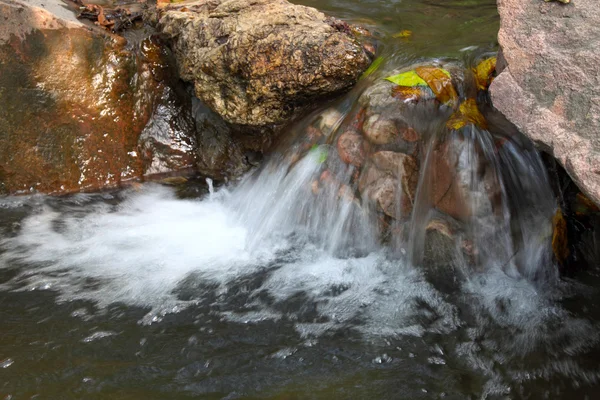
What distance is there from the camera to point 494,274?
3.55 m

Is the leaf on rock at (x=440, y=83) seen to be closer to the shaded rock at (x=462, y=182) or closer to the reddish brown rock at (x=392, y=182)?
the shaded rock at (x=462, y=182)

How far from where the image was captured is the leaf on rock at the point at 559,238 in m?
3.42

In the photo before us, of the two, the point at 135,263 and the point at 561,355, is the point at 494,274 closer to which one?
the point at 561,355

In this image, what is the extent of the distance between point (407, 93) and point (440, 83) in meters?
0.25

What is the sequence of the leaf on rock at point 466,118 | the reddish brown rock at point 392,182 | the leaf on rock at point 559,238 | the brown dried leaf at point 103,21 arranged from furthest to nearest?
1. the brown dried leaf at point 103,21
2. the reddish brown rock at point 392,182
3. the leaf on rock at point 466,118
4. the leaf on rock at point 559,238

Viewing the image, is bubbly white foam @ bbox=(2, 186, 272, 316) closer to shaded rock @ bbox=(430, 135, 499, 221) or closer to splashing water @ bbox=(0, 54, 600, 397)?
splashing water @ bbox=(0, 54, 600, 397)

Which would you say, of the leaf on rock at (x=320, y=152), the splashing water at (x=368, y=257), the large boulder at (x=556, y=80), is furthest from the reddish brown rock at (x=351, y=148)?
the large boulder at (x=556, y=80)

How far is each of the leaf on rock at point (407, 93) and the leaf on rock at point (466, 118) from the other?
329 millimetres

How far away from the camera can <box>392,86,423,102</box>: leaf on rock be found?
392 cm

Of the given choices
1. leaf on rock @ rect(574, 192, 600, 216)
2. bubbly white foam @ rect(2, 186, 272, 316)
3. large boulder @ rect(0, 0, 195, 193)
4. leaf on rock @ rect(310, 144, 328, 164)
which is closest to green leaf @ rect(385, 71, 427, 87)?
leaf on rock @ rect(310, 144, 328, 164)

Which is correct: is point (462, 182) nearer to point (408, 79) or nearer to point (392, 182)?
point (392, 182)

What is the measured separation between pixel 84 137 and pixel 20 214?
938 millimetres

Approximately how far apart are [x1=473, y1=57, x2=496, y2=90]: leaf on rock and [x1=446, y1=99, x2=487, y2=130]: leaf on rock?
0.83ft

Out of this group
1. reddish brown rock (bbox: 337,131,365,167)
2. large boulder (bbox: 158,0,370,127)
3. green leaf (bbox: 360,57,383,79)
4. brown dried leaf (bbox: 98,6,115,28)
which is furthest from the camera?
brown dried leaf (bbox: 98,6,115,28)
